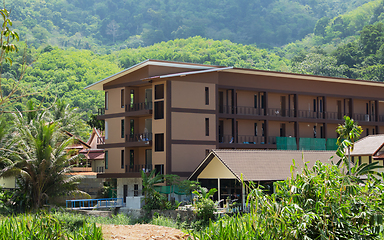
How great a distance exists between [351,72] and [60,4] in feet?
399

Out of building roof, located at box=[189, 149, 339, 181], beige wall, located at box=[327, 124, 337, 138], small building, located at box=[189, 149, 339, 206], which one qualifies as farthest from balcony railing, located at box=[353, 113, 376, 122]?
building roof, located at box=[189, 149, 339, 181]

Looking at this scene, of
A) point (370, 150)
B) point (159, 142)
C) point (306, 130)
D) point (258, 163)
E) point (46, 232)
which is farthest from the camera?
point (306, 130)

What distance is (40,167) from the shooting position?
119 feet

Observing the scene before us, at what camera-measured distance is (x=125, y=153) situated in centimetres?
4375

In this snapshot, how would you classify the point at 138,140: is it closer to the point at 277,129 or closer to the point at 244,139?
the point at 244,139

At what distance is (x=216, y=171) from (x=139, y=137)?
1070cm

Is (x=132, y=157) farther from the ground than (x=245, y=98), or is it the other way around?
(x=245, y=98)

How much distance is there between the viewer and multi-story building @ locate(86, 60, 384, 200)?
41.1m

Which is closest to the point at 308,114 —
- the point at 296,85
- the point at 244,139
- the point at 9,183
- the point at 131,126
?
the point at 296,85

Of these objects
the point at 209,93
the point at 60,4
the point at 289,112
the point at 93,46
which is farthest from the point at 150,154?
the point at 60,4

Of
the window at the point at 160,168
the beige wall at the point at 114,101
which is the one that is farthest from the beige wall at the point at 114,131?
the window at the point at 160,168

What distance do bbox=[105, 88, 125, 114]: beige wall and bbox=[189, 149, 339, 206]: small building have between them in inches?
449

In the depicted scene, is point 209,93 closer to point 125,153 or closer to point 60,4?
point 125,153

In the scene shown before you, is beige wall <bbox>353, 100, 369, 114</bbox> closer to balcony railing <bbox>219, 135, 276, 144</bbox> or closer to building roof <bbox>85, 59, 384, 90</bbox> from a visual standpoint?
building roof <bbox>85, 59, 384, 90</bbox>
